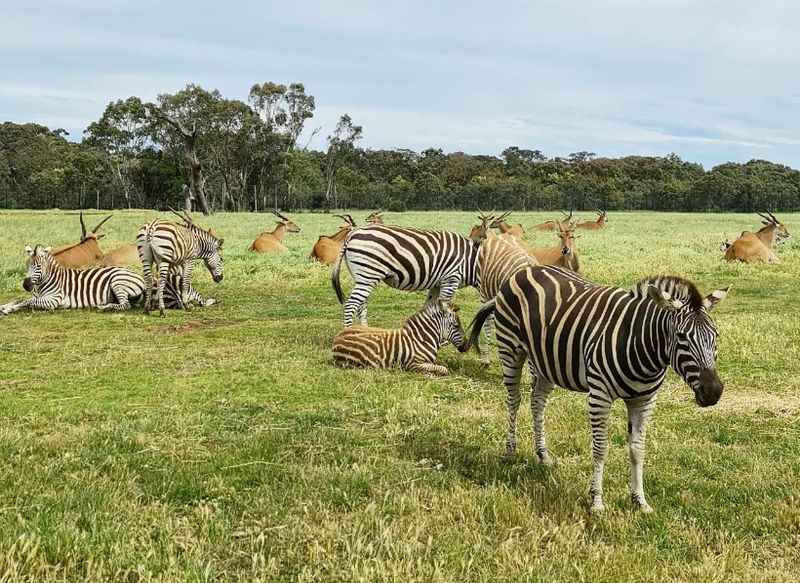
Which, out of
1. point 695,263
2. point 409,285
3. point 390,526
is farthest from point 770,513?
point 695,263

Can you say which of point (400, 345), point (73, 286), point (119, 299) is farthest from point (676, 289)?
point (73, 286)

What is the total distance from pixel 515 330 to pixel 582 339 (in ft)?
2.79

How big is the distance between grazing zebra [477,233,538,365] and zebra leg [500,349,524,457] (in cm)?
412

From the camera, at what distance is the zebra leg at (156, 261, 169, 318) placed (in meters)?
15.0

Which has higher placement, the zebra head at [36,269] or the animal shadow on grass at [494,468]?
the zebra head at [36,269]

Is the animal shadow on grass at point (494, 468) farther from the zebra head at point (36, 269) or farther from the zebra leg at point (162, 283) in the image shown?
the zebra head at point (36, 269)

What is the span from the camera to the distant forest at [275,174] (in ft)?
234

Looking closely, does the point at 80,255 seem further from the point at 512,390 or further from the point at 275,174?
the point at 275,174

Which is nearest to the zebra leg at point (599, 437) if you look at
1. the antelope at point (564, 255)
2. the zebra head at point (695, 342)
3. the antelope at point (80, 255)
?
the zebra head at point (695, 342)

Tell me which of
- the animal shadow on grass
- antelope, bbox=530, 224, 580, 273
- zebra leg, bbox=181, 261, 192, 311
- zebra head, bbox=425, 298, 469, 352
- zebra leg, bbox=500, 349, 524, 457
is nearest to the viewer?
the animal shadow on grass

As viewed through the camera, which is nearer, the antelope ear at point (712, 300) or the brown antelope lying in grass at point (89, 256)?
the antelope ear at point (712, 300)

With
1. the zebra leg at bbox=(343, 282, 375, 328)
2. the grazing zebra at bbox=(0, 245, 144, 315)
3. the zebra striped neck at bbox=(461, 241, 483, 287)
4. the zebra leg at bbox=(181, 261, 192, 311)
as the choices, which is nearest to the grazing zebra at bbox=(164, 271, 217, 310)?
the zebra leg at bbox=(181, 261, 192, 311)

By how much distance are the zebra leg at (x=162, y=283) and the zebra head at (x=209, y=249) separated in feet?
4.95

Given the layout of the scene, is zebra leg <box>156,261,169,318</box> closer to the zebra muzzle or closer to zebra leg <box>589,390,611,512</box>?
zebra leg <box>589,390,611,512</box>
